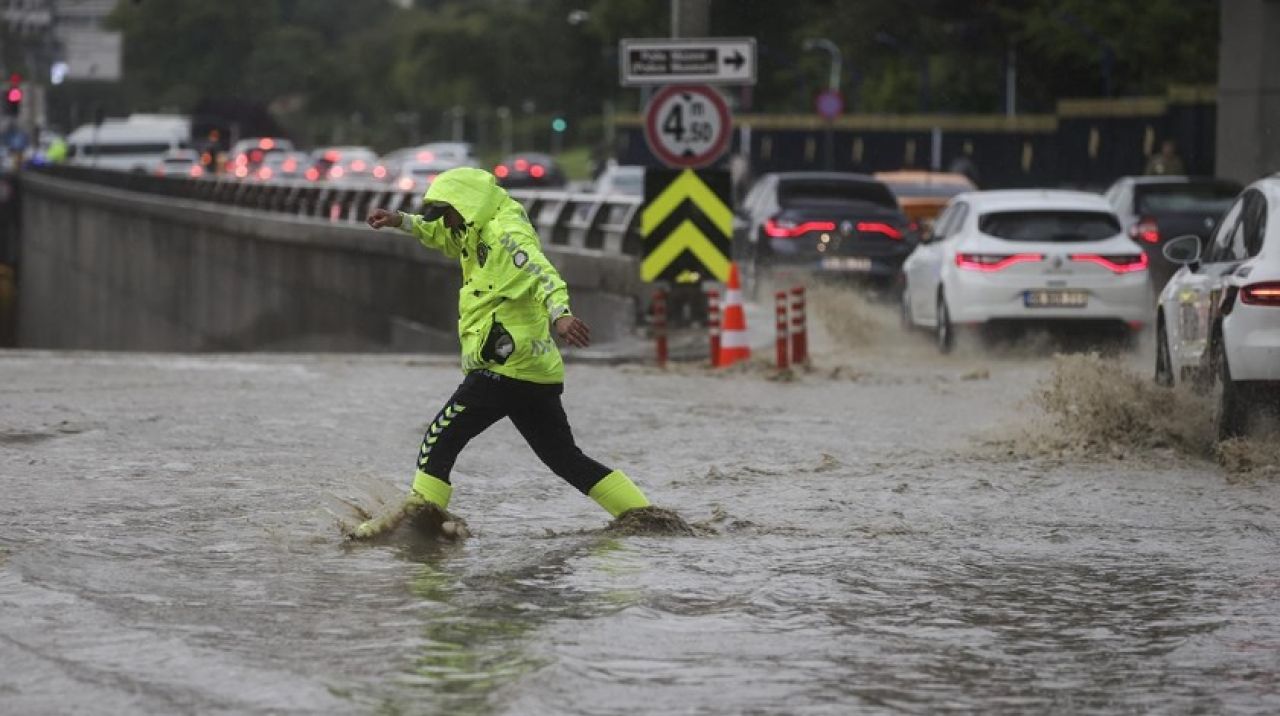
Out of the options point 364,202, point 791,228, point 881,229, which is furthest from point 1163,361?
point 364,202

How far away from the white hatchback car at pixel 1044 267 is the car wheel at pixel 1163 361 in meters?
5.04

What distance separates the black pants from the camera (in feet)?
31.8

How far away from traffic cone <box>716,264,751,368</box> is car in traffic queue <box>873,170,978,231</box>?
14.6m

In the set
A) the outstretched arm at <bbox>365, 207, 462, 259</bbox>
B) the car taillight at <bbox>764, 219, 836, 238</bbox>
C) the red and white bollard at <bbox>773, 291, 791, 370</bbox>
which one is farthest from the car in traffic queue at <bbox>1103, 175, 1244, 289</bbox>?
the outstretched arm at <bbox>365, 207, 462, 259</bbox>

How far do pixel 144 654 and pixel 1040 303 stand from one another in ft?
46.4

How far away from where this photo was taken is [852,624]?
8.05 metres

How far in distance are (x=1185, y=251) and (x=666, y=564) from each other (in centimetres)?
593

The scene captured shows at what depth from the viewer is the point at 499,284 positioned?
955 centimetres

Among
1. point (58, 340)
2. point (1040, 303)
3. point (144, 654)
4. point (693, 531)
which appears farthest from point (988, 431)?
point (58, 340)

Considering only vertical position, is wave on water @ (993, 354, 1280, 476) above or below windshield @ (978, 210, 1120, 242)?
below

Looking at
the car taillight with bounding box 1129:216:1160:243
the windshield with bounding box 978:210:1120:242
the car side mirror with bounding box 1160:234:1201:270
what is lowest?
the car taillight with bounding box 1129:216:1160:243

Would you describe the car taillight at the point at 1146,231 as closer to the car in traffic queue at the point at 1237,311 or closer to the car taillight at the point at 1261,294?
the car in traffic queue at the point at 1237,311

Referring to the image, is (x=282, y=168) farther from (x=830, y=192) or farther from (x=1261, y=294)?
(x=1261, y=294)

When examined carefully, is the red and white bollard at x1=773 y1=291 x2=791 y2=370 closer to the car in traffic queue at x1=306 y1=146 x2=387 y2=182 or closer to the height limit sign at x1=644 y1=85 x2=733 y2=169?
the height limit sign at x1=644 y1=85 x2=733 y2=169
